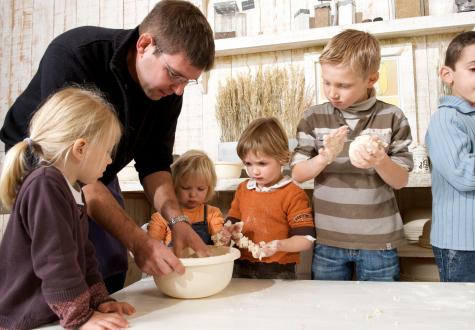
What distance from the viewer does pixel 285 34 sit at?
2236 mm

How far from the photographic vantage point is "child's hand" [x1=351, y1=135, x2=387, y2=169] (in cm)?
112

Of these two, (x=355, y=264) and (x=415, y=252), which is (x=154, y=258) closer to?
(x=355, y=264)

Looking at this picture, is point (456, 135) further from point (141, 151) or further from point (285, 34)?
point (285, 34)

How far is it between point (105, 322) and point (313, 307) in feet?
1.46

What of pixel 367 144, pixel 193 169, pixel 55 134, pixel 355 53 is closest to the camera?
pixel 55 134

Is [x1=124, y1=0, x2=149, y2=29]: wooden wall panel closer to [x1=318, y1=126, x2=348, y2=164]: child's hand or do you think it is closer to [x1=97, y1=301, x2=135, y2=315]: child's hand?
[x1=318, y1=126, x2=348, y2=164]: child's hand

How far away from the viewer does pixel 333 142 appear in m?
1.21

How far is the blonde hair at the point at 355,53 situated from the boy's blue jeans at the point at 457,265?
2.10 ft

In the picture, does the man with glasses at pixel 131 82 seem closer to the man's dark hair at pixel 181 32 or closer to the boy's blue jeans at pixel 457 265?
the man's dark hair at pixel 181 32

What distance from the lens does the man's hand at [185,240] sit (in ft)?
3.90

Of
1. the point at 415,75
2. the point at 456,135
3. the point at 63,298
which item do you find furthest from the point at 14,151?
the point at 415,75

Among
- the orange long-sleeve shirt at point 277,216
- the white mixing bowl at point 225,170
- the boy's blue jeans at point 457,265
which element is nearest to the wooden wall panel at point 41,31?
the white mixing bowl at point 225,170

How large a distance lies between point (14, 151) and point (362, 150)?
836 mm

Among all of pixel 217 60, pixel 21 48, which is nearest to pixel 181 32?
pixel 217 60
